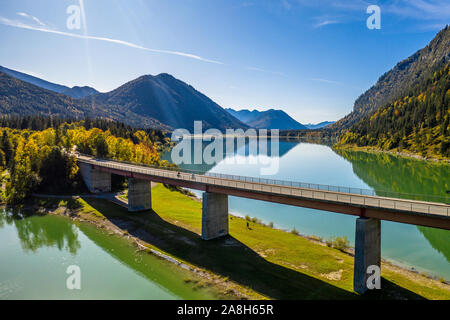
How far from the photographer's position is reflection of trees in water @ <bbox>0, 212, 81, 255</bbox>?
42.1 meters

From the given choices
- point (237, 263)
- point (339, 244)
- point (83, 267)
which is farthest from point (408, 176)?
point (83, 267)

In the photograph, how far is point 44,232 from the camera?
156ft

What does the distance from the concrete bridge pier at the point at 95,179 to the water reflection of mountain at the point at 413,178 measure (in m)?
66.6

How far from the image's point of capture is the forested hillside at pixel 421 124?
432ft

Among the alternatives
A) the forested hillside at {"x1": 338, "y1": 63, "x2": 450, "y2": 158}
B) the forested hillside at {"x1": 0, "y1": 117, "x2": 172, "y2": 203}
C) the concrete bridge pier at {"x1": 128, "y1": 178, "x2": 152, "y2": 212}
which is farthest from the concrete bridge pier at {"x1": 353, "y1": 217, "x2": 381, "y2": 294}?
the forested hillside at {"x1": 338, "y1": 63, "x2": 450, "y2": 158}

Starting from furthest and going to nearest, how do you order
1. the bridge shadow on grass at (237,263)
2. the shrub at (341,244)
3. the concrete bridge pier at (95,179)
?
1. the concrete bridge pier at (95,179)
2. the shrub at (341,244)
3. the bridge shadow on grass at (237,263)

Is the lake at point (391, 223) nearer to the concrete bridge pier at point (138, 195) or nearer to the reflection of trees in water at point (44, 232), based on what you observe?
the concrete bridge pier at point (138, 195)

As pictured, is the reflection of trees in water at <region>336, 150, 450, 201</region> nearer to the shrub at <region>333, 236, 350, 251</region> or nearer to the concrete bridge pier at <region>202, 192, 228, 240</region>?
the shrub at <region>333, 236, 350, 251</region>

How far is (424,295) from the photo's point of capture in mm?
25734

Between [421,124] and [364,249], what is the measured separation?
16032cm

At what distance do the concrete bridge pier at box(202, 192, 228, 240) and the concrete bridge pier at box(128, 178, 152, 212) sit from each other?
20.4m

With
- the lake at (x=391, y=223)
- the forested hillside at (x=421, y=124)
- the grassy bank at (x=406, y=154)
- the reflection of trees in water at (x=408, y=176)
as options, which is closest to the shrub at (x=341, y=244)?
the lake at (x=391, y=223)

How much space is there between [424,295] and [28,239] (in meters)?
52.4
